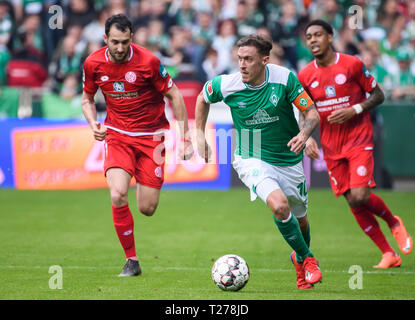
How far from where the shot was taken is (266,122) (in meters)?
6.92

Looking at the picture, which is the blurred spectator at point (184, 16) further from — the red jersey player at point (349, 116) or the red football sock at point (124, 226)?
the red football sock at point (124, 226)

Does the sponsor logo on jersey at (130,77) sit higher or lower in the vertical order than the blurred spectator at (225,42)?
lower

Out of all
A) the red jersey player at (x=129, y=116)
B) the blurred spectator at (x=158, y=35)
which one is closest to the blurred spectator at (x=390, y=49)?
the blurred spectator at (x=158, y=35)

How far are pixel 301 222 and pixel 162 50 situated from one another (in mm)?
9417

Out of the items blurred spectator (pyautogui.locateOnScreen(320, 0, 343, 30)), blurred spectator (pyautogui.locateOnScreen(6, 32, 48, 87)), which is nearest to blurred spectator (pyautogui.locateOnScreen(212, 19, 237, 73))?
blurred spectator (pyautogui.locateOnScreen(320, 0, 343, 30))

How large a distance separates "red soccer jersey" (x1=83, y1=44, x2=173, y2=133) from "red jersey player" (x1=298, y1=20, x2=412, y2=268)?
1624 millimetres

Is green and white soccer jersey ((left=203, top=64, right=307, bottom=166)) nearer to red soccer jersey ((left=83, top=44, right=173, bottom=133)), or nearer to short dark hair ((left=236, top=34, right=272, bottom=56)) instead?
short dark hair ((left=236, top=34, right=272, bottom=56))

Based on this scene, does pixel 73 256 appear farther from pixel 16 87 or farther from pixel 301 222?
pixel 16 87

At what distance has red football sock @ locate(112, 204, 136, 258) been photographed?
292 inches

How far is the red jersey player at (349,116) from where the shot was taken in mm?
7883

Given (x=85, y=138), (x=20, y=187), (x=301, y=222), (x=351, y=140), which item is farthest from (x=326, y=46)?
(x=20, y=187)

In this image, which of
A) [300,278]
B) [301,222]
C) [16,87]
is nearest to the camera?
[300,278]

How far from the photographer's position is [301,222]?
7.23 metres

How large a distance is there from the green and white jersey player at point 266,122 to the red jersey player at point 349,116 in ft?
3.12
